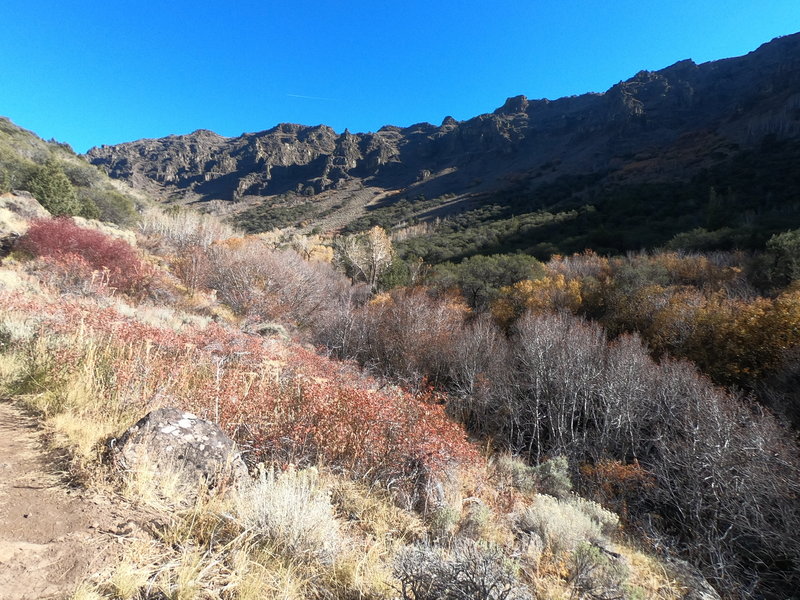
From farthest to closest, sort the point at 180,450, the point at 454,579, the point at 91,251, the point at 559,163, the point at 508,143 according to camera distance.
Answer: the point at 508,143, the point at 559,163, the point at 91,251, the point at 180,450, the point at 454,579

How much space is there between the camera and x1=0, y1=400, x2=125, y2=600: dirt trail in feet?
5.60

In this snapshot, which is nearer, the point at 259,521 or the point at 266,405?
the point at 259,521

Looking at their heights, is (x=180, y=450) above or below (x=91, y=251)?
below

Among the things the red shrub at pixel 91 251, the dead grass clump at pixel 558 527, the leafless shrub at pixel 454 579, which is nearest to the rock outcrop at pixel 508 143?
the dead grass clump at pixel 558 527

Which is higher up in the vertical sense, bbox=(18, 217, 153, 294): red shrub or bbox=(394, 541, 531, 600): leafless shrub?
bbox=(18, 217, 153, 294): red shrub

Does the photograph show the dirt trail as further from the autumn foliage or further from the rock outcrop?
the rock outcrop

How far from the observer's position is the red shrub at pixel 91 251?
1143cm

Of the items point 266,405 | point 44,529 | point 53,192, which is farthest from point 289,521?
point 53,192

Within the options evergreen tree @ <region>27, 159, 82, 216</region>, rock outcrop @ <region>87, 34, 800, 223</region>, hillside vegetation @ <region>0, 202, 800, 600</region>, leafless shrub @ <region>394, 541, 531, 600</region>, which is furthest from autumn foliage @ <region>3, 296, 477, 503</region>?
rock outcrop @ <region>87, 34, 800, 223</region>

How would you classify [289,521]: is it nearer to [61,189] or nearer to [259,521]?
[259,521]

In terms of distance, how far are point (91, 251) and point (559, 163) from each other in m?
77.7

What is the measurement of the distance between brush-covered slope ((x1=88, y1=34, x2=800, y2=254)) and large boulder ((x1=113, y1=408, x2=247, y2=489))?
3179 cm

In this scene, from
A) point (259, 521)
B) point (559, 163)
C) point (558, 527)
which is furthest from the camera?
point (559, 163)

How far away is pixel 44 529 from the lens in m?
2.00
